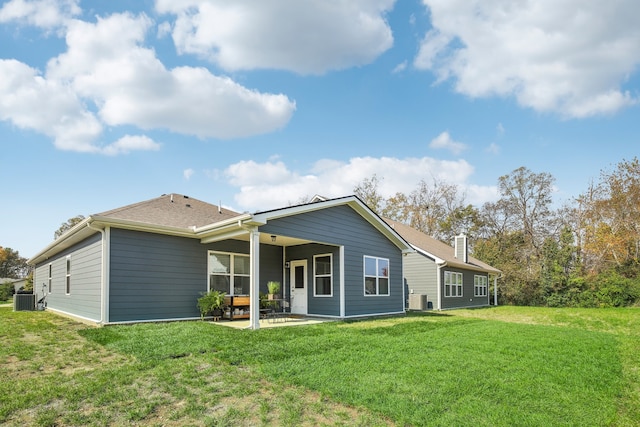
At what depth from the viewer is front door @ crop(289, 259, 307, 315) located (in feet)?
45.0

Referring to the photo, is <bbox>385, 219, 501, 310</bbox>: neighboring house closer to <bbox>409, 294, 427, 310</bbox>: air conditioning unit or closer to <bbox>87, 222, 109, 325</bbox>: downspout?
<bbox>409, 294, 427, 310</bbox>: air conditioning unit

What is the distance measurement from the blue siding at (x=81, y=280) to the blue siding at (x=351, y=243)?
4.62m

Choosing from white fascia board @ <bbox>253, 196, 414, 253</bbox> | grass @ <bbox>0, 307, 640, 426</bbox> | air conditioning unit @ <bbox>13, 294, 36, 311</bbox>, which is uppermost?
white fascia board @ <bbox>253, 196, 414, 253</bbox>

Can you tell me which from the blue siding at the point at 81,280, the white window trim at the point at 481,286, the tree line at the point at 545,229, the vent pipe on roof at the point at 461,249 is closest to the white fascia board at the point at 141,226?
the blue siding at the point at 81,280

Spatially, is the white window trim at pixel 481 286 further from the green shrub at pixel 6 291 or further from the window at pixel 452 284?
the green shrub at pixel 6 291

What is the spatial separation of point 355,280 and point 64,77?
10.1 m

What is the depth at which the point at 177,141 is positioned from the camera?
15.3 metres

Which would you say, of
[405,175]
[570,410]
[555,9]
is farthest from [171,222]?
[405,175]

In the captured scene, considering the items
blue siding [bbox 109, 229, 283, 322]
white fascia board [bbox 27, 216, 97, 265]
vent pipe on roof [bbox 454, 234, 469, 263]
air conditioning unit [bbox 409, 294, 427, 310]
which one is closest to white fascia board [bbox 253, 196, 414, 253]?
blue siding [bbox 109, 229, 283, 322]

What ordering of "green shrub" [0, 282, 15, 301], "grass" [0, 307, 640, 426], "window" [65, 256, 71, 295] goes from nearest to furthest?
"grass" [0, 307, 640, 426] < "window" [65, 256, 71, 295] < "green shrub" [0, 282, 15, 301]

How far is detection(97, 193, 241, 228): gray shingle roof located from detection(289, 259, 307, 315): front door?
304 cm

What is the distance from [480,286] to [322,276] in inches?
656

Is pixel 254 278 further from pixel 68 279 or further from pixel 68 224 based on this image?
pixel 68 224

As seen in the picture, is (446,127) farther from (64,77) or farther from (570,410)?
(570,410)
